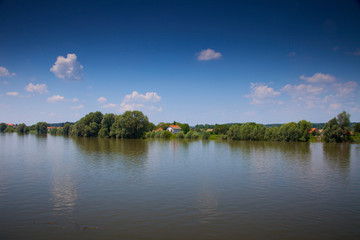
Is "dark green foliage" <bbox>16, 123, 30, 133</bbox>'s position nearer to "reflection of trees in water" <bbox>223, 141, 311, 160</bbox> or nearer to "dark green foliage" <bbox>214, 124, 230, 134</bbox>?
"dark green foliage" <bbox>214, 124, 230, 134</bbox>

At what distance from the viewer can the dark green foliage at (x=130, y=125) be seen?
261 ft

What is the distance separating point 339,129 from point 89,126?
278ft

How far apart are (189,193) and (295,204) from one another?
5.60 metres

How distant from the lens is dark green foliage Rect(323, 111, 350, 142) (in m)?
66.3

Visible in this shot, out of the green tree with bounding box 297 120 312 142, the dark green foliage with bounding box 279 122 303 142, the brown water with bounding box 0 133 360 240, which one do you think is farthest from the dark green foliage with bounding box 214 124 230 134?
the brown water with bounding box 0 133 360 240

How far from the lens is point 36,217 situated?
30.8 feet

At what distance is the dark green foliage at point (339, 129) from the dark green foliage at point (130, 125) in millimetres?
58019

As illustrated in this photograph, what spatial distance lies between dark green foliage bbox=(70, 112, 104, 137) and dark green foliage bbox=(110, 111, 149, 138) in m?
11.1

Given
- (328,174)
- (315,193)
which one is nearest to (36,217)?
(315,193)

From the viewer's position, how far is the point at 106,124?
88375 mm

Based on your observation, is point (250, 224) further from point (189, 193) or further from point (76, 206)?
point (76, 206)

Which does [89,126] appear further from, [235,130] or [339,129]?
[339,129]

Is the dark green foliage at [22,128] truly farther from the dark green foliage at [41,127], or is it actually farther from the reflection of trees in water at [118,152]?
the reflection of trees in water at [118,152]

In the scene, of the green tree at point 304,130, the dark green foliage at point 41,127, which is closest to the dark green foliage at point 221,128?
the green tree at point 304,130
